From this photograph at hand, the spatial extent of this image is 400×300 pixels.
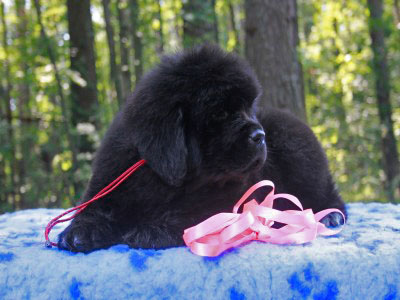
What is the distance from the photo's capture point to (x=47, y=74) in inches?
257

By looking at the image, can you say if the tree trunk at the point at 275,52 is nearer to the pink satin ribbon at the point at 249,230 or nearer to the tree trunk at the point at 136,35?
the tree trunk at the point at 136,35

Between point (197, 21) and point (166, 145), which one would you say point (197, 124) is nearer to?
point (166, 145)

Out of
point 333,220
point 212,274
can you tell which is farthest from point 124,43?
point 212,274

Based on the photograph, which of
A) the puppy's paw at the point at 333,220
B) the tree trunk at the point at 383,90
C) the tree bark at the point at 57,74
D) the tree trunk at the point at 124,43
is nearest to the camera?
the puppy's paw at the point at 333,220

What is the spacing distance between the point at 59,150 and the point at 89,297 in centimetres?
655

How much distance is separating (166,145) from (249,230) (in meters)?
0.67

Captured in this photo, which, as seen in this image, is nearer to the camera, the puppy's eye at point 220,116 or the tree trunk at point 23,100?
the puppy's eye at point 220,116

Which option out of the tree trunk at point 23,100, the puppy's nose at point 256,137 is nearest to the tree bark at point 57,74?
the tree trunk at point 23,100

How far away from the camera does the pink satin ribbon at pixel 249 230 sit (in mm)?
1983

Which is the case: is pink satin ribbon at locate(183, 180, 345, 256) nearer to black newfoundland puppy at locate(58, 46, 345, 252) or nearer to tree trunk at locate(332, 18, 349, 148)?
black newfoundland puppy at locate(58, 46, 345, 252)

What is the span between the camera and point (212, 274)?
1.82m

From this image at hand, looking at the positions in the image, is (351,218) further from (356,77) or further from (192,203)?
(356,77)

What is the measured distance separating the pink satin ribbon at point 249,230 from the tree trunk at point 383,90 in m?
7.00

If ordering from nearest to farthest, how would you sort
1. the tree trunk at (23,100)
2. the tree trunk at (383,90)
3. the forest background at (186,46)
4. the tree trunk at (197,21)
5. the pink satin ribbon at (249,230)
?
1. the pink satin ribbon at (249,230)
2. the forest background at (186,46)
3. the tree trunk at (23,100)
4. the tree trunk at (197,21)
5. the tree trunk at (383,90)
